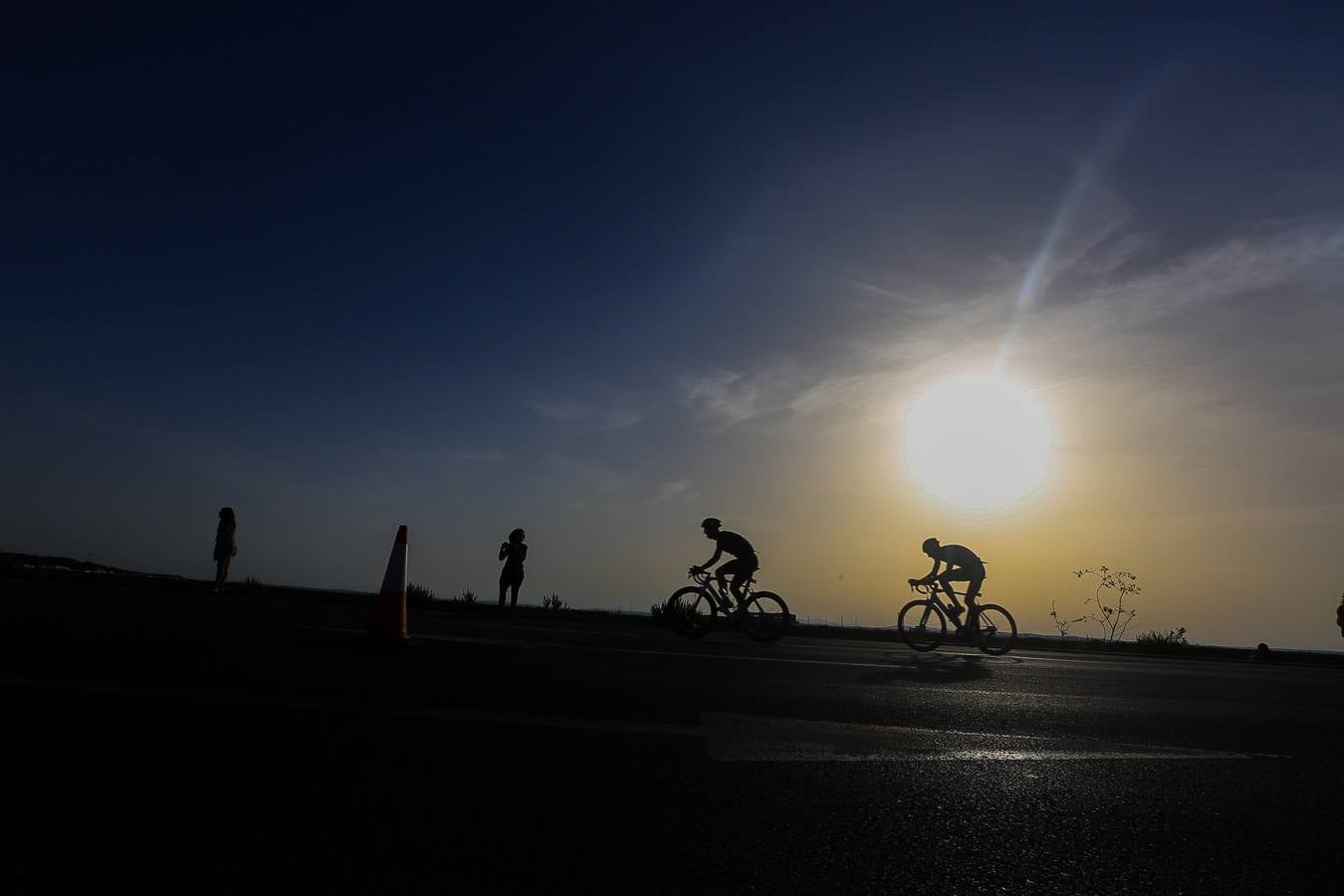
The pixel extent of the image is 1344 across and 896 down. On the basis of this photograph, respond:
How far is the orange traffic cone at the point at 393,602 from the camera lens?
8234mm

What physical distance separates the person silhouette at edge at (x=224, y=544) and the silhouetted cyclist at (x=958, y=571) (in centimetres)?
1511

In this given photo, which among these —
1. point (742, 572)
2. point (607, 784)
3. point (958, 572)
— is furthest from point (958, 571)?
point (607, 784)

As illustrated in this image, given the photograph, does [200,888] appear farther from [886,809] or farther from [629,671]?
[629,671]

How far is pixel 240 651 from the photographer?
6973 mm

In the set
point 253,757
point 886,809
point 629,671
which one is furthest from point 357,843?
point 629,671

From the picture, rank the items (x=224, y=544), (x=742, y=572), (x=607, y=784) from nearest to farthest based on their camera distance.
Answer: (x=607, y=784) < (x=742, y=572) < (x=224, y=544)

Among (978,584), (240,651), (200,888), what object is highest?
(978,584)

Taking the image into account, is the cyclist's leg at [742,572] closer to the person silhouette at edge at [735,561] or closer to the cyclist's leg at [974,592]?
the person silhouette at edge at [735,561]

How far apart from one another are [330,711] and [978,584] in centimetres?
1283

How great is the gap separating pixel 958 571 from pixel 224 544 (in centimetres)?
1589

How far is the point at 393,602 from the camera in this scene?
27.6ft

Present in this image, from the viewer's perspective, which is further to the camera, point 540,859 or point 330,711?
point 330,711

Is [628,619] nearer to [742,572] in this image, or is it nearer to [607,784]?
[742,572]

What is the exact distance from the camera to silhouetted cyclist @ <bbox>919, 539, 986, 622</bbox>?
15.2 meters
